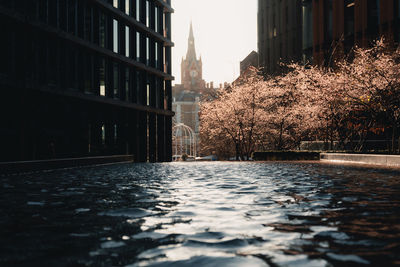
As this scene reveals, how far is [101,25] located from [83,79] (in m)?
5.09

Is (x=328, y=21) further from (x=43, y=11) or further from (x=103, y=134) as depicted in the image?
(x=43, y=11)

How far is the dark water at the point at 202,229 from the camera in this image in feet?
12.8

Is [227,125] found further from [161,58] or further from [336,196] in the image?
[336,196]

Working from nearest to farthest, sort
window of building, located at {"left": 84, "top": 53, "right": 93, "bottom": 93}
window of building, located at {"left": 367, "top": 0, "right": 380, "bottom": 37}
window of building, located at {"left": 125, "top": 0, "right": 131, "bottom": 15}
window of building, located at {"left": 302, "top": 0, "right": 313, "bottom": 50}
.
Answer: window of building, located at {"left": 84, "top": 53, "right": 93, "bottom": 93}, window of building, located at {"left": 125, "top": 0, "right": 131, "bottom": 15}, window of building, located at {"left": 367, "top": 0, "right": 380, "bottom": 37}, window of building, located at {"left": 302, "top": 0, "right": 313, "bottom": 50}

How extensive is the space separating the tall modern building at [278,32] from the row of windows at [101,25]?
2141cm

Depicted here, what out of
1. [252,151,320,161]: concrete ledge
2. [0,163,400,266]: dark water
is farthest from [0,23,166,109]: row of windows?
[0,163,400,266]: dark water

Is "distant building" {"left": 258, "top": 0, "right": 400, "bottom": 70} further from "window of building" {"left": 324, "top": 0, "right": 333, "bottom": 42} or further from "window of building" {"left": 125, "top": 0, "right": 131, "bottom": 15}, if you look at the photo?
"window of building" {"left": 125, "top": 0, "right": 131, "bottom": 15}

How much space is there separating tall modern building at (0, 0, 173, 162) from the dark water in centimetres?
1540

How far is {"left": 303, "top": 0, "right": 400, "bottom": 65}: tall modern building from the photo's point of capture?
37.6 meters

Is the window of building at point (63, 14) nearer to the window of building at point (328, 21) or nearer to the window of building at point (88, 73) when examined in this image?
the window of building at point (88, 73)

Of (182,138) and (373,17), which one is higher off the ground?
(373,17)

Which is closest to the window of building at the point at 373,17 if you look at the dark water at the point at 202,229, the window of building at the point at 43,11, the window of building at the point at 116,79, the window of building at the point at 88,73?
the window of building at the point at 116,79

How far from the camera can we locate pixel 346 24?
4262cm

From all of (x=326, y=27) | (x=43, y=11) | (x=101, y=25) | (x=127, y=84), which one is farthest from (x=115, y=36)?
(x=326, y=27)
